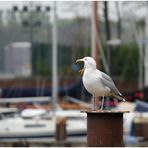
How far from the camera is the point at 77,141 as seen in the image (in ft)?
69.3

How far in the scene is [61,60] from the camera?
47.9 metres

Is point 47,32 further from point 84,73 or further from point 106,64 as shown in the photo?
point 84,73

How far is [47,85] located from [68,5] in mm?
4965

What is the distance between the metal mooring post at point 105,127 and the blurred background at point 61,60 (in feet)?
31.8

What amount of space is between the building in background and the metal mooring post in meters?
23.3

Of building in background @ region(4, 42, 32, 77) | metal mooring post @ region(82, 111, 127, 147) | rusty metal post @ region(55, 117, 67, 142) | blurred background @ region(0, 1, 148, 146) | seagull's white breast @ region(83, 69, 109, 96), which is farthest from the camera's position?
building in background @ region(4, 42, 32, 77)

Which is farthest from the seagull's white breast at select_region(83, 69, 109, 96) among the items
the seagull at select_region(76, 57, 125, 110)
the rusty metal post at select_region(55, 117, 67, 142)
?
the rusty metal post at select_region(55, 117, 67, 142)

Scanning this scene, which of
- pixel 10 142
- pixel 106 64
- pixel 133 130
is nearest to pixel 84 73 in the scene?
pixel 10 142

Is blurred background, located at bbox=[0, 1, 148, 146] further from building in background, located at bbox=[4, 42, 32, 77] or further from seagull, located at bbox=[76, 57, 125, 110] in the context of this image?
seagull, located at bbox=[76, 57, 125, 110]

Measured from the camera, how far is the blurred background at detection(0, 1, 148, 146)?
22.9 metres

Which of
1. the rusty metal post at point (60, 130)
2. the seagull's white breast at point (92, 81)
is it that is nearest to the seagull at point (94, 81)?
the seagull's white breast at point (92, 81)

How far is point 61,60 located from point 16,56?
46.7 feet

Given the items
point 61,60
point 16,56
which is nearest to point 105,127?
point 16,56

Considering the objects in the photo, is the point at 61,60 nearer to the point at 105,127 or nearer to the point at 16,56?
the point at 16,56
